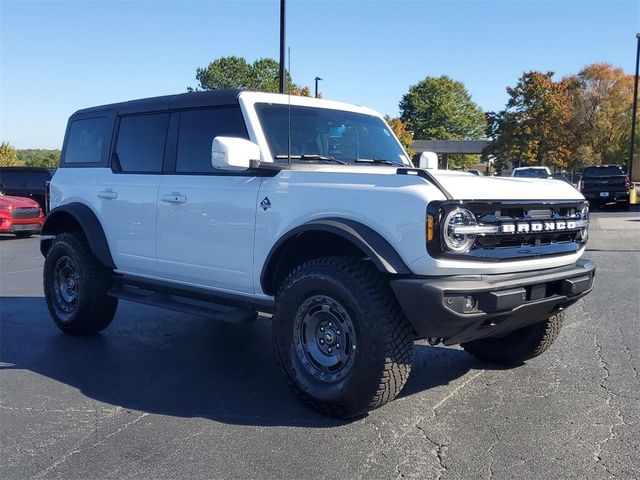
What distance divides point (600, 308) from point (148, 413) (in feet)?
17.3

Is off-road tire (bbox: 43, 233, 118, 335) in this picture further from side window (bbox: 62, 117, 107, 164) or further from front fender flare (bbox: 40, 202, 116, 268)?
side window (bbox: 62, 117, 107, 164)

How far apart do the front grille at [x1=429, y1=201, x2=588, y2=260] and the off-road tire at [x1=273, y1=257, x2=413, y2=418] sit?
0.48 meters

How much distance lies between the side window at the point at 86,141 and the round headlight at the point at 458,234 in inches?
150

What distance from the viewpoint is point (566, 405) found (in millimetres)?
4176

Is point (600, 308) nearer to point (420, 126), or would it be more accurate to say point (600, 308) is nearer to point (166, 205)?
point (166, 205)

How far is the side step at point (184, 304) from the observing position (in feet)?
15.0

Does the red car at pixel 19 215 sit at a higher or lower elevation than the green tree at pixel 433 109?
lower

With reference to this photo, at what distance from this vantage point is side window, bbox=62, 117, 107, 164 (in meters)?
6.11

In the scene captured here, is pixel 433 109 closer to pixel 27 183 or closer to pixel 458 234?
pixel 27 183

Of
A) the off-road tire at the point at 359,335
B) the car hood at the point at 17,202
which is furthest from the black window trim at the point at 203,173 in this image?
the car hood at the point at 17,202

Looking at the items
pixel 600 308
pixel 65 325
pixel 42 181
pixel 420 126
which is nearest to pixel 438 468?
pixel 65 325

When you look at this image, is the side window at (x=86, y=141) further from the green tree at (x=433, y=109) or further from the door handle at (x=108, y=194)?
the green tree at (x=433, y=109)

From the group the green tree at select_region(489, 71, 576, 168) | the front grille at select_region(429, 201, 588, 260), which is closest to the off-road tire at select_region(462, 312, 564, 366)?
the front grille at select_region(429, 201, 588, 260)

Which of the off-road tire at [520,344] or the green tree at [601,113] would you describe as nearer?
the off-road tire at [520,344]
